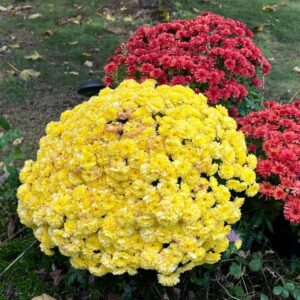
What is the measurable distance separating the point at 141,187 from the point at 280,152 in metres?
0.79

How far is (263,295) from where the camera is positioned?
2479 millimetres

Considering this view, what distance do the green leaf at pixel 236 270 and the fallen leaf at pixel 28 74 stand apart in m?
3.21

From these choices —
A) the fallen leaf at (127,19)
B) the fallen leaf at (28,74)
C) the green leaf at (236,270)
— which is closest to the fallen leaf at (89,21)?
the fallen leaf at (127,19)

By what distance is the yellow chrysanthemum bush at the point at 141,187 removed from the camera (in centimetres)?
214

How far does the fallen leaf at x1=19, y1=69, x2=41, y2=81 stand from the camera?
16.1 feet

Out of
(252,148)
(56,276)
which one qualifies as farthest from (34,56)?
(252,148)

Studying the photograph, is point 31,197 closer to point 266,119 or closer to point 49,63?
point 266,119

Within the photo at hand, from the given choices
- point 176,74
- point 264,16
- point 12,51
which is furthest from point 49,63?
point 264,16

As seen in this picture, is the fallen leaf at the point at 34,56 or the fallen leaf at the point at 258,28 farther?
the fallen leaf at the point at 258,28

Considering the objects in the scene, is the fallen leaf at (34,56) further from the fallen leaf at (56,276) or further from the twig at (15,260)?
the fallen leaf at (56,276)

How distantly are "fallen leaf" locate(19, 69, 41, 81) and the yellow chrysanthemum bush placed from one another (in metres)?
2.65

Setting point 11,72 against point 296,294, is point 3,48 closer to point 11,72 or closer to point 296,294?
point 11,72

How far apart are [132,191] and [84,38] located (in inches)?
155

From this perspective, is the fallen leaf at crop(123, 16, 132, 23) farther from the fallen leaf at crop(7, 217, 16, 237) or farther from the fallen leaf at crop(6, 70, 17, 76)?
the fallen leaf at crop(7, 217, 16, 237)
